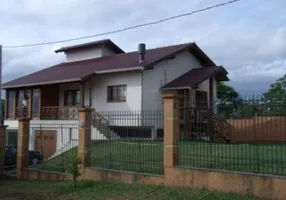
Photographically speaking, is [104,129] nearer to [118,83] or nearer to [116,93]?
[118,83]

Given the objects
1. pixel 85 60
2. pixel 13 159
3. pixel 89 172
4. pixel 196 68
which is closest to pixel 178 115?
pixel 89 172

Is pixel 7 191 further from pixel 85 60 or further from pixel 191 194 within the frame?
pixel 85 60

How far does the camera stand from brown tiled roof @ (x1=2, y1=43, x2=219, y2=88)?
86.2 feet

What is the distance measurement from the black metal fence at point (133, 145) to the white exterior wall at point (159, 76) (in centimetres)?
1167

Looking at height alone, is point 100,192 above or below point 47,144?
below

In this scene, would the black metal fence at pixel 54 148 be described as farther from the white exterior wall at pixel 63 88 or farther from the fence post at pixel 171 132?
the white exterior wall at pixel 63 88

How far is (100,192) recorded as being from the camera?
1151 centimetres

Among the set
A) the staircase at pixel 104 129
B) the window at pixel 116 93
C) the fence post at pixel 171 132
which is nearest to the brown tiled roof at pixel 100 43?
the window at pixel 116 93

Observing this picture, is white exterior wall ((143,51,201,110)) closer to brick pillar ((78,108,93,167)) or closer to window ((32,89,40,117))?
window ((32,89,40,117))

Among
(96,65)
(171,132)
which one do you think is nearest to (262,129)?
(171,132)

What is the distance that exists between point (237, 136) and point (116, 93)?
16.2 m

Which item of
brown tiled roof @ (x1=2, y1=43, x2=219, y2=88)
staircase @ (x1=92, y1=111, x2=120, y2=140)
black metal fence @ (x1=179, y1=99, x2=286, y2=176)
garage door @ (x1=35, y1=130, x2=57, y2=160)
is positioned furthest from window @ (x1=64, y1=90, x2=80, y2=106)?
black metal fence @ (x1=179, y1=99, x2=286, y2=176)

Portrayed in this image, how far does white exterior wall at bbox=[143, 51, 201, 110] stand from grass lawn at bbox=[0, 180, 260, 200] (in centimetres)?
1213

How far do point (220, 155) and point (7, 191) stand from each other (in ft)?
22.4
